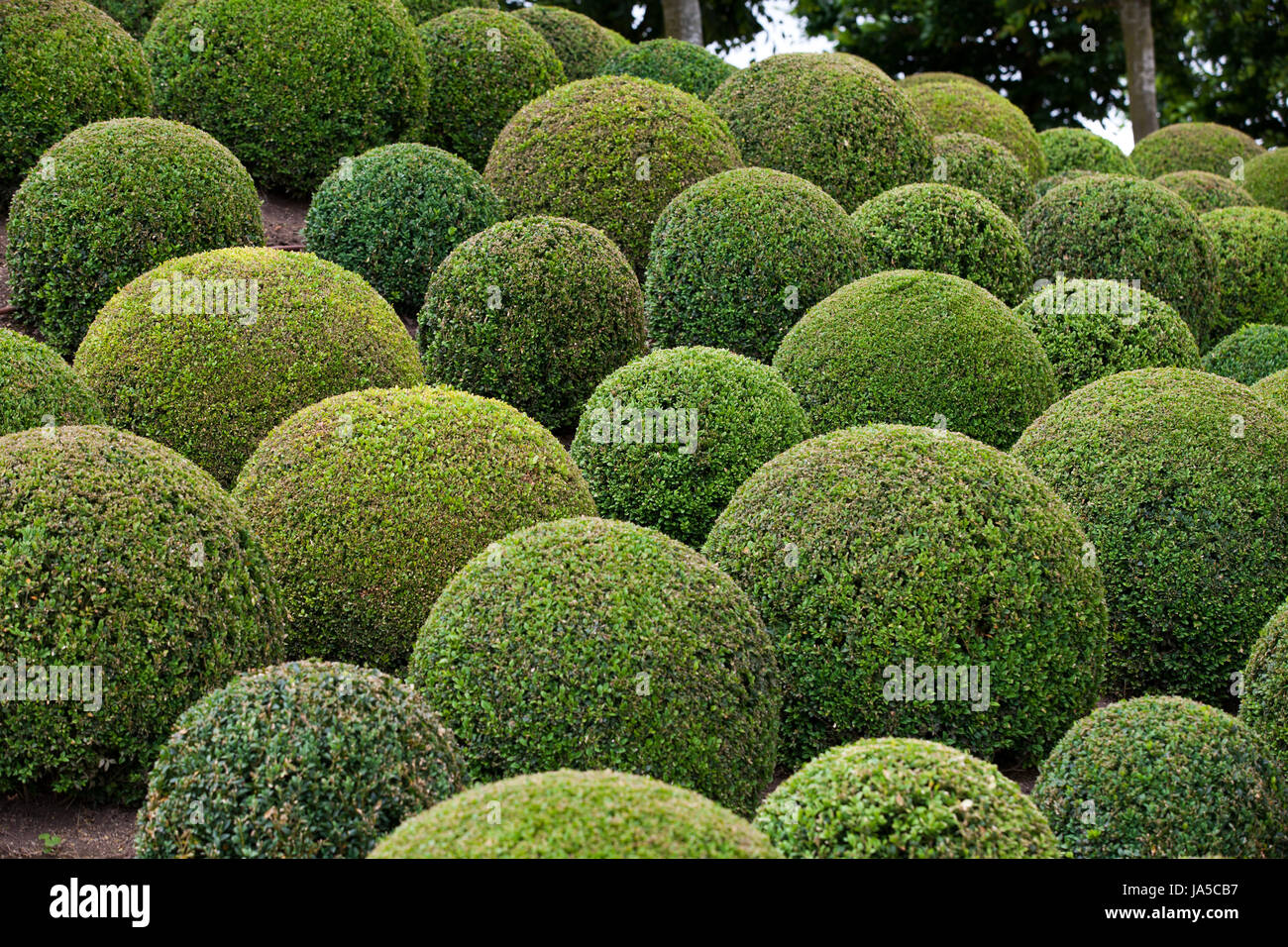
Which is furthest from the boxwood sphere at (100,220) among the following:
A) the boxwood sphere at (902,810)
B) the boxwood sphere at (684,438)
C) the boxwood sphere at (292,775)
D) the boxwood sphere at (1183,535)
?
the boxwood sphere at (902,810)

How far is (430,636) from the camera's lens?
262 inches

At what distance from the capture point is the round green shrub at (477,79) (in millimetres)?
14703

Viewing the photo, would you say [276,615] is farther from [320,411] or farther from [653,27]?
[653,27]

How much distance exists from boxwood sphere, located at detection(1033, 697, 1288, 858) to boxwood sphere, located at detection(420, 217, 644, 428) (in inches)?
207

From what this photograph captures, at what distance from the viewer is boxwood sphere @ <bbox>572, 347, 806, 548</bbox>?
919 centimetres

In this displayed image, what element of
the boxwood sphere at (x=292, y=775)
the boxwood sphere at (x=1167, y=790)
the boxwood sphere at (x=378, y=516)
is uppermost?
the boxwood sphere at (x=378, y=516)

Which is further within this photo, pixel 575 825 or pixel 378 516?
pixel 378 516

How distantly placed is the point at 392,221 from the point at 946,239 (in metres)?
4.42

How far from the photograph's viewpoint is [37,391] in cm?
822

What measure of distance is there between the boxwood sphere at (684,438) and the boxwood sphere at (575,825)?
4.35 m

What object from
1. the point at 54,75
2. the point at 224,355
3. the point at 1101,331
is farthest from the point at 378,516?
the point at 54,75

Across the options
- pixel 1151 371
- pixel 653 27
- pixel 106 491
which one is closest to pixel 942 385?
pixel 1151 371

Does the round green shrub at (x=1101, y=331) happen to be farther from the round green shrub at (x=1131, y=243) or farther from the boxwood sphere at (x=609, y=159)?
the boxwood sphere at (x=609, y=159)

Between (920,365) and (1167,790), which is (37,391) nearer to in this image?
(920,365)
